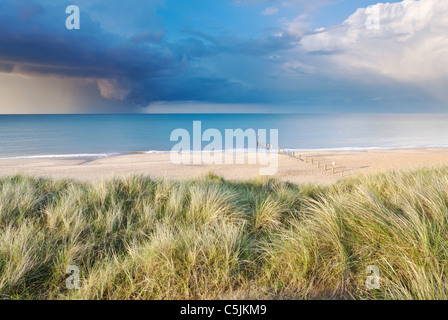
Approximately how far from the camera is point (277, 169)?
21.2 meters

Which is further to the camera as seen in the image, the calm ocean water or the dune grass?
the calm ocean water

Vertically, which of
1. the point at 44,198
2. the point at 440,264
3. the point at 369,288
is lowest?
the point at 369,288

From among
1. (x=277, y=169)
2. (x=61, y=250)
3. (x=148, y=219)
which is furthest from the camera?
(x=277, y=169)

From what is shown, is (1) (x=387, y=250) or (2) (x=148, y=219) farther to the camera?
(2) (x=148, y=219)

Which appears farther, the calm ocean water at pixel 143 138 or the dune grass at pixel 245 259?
the calm ocean water at pixel 143 138

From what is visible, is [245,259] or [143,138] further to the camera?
[143,138]

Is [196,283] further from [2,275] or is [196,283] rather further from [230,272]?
[2,275]

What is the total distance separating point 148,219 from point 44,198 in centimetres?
258

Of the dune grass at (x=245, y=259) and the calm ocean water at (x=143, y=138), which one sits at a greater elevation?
the calm ocean water at (x=143, y=138)

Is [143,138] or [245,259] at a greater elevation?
[143,138]

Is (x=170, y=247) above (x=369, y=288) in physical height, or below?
above

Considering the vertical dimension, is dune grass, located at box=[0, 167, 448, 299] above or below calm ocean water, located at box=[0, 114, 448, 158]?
below
